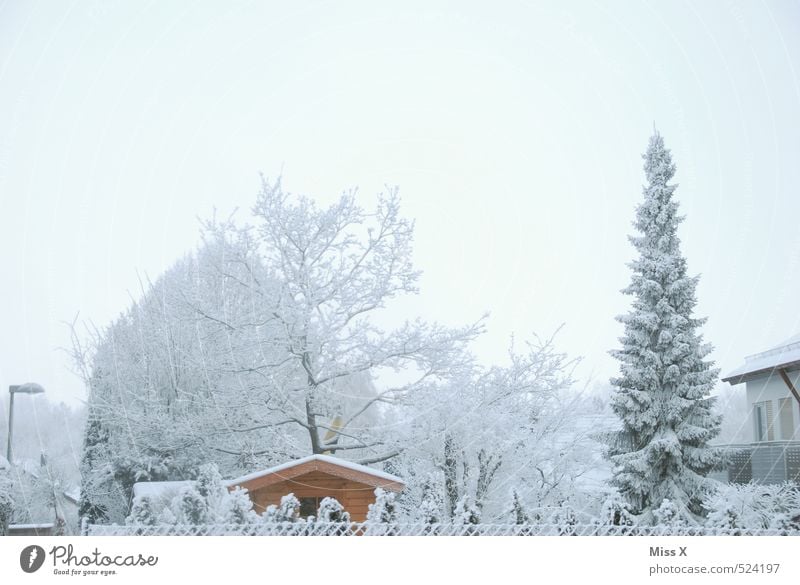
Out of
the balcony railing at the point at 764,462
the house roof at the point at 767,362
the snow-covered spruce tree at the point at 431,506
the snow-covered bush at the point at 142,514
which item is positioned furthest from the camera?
the house roof at the point at 767,362

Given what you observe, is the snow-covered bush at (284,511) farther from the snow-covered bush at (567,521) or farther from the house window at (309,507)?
the snow-covered bush at (567,521)

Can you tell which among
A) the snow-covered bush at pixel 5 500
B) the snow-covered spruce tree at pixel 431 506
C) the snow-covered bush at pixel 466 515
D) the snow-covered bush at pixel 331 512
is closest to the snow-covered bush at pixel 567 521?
the snow-covered bush at pixel 466 515

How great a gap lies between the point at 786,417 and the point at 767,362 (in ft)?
1.33

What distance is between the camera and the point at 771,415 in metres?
5.82

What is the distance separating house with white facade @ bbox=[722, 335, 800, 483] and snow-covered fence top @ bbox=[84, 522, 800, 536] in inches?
19.5

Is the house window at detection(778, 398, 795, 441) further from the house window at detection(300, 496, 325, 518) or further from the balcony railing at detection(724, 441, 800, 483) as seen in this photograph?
the house window at detection(300, 496, 325, 518)

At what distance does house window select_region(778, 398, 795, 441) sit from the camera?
5.61 m

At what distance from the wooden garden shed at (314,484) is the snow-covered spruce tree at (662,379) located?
71.4 inches

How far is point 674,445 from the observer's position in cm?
554

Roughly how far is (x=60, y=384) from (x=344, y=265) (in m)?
2.24

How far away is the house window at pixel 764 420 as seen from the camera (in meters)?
5.66

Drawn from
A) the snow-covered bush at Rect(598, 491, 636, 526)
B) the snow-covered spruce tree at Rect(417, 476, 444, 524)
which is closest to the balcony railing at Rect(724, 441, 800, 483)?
the snow-covered bush at Rect(598, 491, 636, 526)
